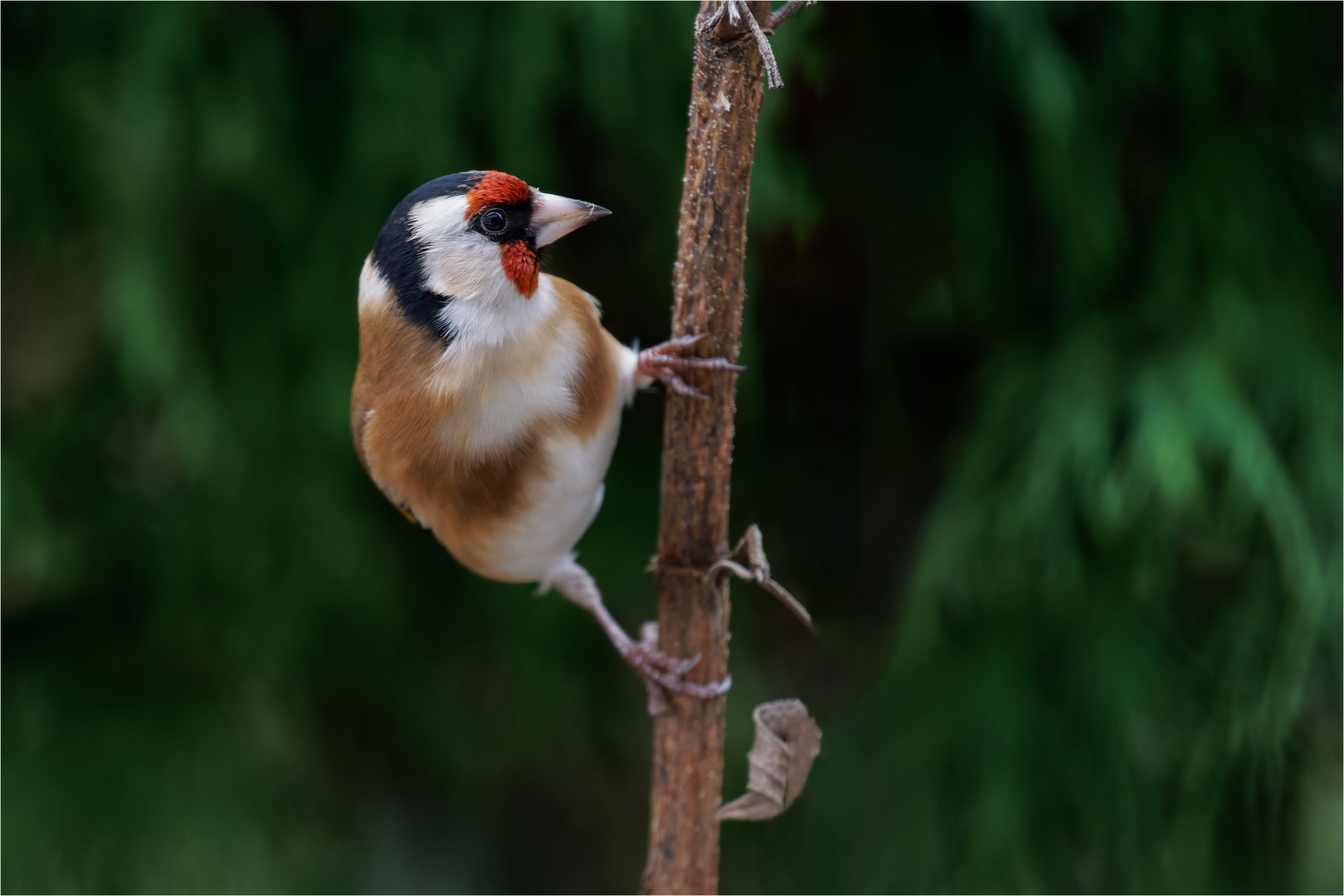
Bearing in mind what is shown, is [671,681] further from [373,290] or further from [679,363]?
[373,290]

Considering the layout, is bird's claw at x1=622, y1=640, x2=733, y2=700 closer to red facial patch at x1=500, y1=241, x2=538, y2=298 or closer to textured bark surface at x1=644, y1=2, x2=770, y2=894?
textured bark surface at x1=644, y1=2, x2=770, y2=894

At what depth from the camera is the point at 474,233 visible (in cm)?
92

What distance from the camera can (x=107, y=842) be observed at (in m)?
1.73

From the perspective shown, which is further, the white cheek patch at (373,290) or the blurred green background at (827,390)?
the blurred green background at (827,390)

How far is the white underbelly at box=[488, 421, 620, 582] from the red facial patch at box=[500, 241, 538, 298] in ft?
0.57

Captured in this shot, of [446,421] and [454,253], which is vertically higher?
[454,253]

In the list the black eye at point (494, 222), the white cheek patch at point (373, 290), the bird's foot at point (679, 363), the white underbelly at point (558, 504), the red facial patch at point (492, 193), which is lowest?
the white underbelly at point (558, 504)

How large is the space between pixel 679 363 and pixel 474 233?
229 millimetres

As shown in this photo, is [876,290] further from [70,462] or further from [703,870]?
[70,462]

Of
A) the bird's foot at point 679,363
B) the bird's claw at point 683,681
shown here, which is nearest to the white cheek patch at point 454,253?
the bird's foot at point 679,363

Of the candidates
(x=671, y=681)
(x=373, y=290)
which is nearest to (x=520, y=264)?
(x=373, y=290)

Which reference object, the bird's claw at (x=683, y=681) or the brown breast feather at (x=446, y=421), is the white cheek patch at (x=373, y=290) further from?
the bird's claw at (x=683, y=681)

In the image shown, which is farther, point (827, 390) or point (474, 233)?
point (827, 390)

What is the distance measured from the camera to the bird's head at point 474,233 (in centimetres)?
91
